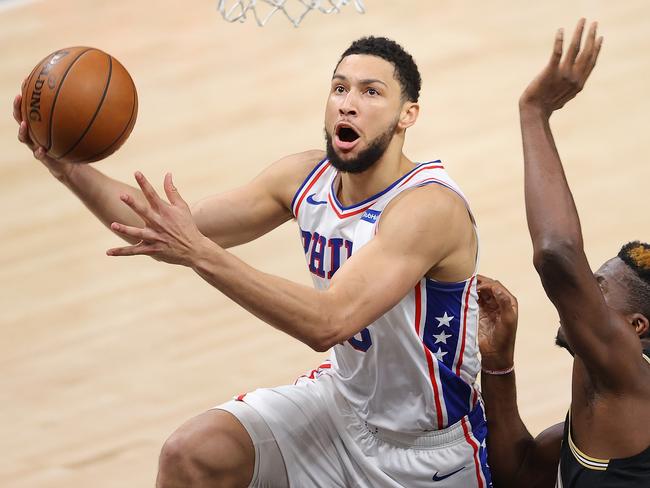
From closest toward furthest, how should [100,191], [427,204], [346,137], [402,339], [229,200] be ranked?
[427,204] < [402,339] < [346,137] < [100,191] < [229,200]

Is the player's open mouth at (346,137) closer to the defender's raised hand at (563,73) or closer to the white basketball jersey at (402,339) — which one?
the white basketball jersey at (402,339)

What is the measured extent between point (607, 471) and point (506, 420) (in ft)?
2.43

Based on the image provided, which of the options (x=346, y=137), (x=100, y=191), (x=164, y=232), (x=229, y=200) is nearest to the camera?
(x=164, y=232)

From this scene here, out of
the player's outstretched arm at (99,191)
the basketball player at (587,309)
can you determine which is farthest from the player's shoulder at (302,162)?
the basketball player at (587,309)

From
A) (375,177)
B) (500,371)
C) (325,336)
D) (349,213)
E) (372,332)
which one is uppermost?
(375,177)

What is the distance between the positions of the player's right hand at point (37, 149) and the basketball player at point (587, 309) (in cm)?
155

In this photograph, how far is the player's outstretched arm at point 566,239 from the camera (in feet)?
10.9

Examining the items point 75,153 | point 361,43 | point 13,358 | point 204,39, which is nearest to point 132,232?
point 75,153

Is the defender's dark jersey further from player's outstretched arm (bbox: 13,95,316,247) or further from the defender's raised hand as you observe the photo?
player's outstretched arm (bbox: 13,95,316,247)

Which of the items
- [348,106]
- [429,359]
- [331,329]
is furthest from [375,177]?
[331,329]

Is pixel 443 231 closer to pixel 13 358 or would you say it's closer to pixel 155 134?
pixel 13 358

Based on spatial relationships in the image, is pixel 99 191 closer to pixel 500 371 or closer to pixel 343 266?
pixel 343 266

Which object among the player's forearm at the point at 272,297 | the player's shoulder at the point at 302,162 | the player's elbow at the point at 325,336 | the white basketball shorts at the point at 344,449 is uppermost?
the player's shoulder at the point at 302,162

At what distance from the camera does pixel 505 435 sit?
420cm
